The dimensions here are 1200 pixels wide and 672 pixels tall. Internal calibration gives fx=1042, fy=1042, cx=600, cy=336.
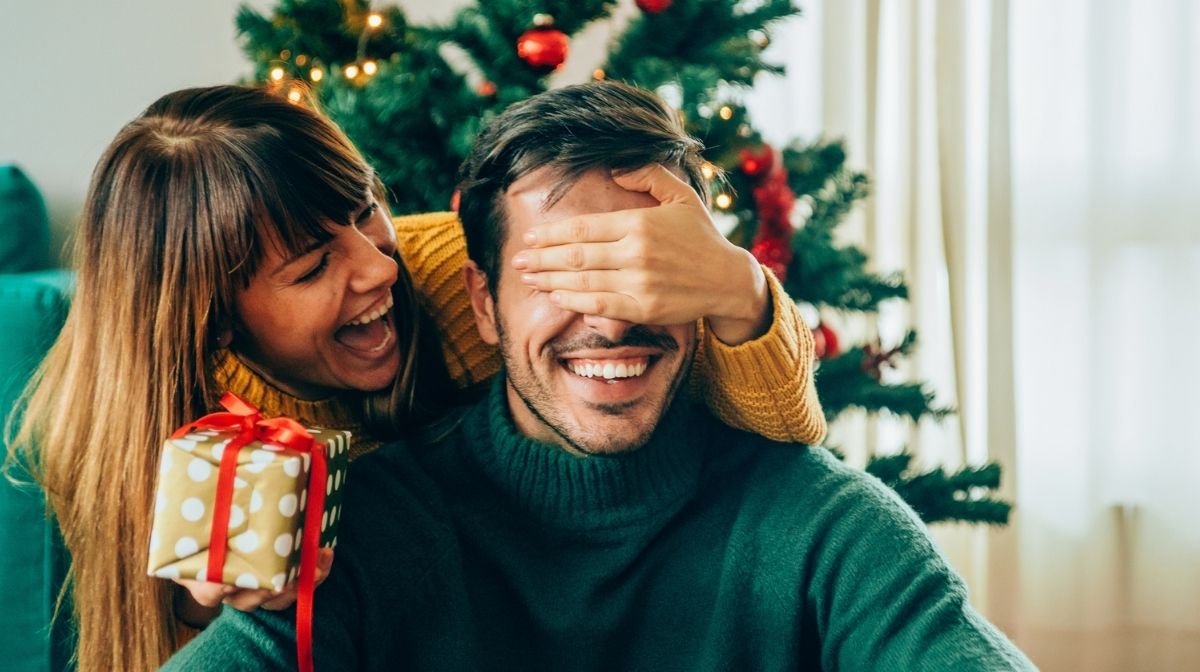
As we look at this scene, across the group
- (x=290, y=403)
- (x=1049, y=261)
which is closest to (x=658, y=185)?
(x=290, y=403)

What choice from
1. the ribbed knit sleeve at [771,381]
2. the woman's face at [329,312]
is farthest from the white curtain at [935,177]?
the woman's face at [329,312]

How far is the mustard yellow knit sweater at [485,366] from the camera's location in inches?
43.8

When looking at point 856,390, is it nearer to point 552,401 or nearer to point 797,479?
point 797,479

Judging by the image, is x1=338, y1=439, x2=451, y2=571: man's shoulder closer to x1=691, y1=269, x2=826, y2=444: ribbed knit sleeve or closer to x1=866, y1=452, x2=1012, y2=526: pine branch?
x1=691, y1=269, x2=826, y2=444: ribbed knit sleeve

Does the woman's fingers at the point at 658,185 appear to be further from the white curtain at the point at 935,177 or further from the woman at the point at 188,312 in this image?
the white curtain at the point at 935,177

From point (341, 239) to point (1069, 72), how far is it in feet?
6.42

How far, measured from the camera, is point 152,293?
1.16m

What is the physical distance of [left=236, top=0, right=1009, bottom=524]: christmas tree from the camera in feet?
4.97

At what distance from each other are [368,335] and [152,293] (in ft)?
0.82

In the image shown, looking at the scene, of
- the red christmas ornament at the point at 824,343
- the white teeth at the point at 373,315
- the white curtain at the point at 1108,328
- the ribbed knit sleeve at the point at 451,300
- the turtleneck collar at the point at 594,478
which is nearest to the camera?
the turtleneck collar at the point at 594,478

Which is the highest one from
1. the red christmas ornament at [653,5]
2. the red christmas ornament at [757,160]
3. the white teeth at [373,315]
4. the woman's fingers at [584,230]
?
the red christmas ornament at [653,5]

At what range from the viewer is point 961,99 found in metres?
2.49

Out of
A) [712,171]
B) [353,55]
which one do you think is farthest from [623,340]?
[353,55]

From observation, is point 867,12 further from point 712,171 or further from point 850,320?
point 712,171
